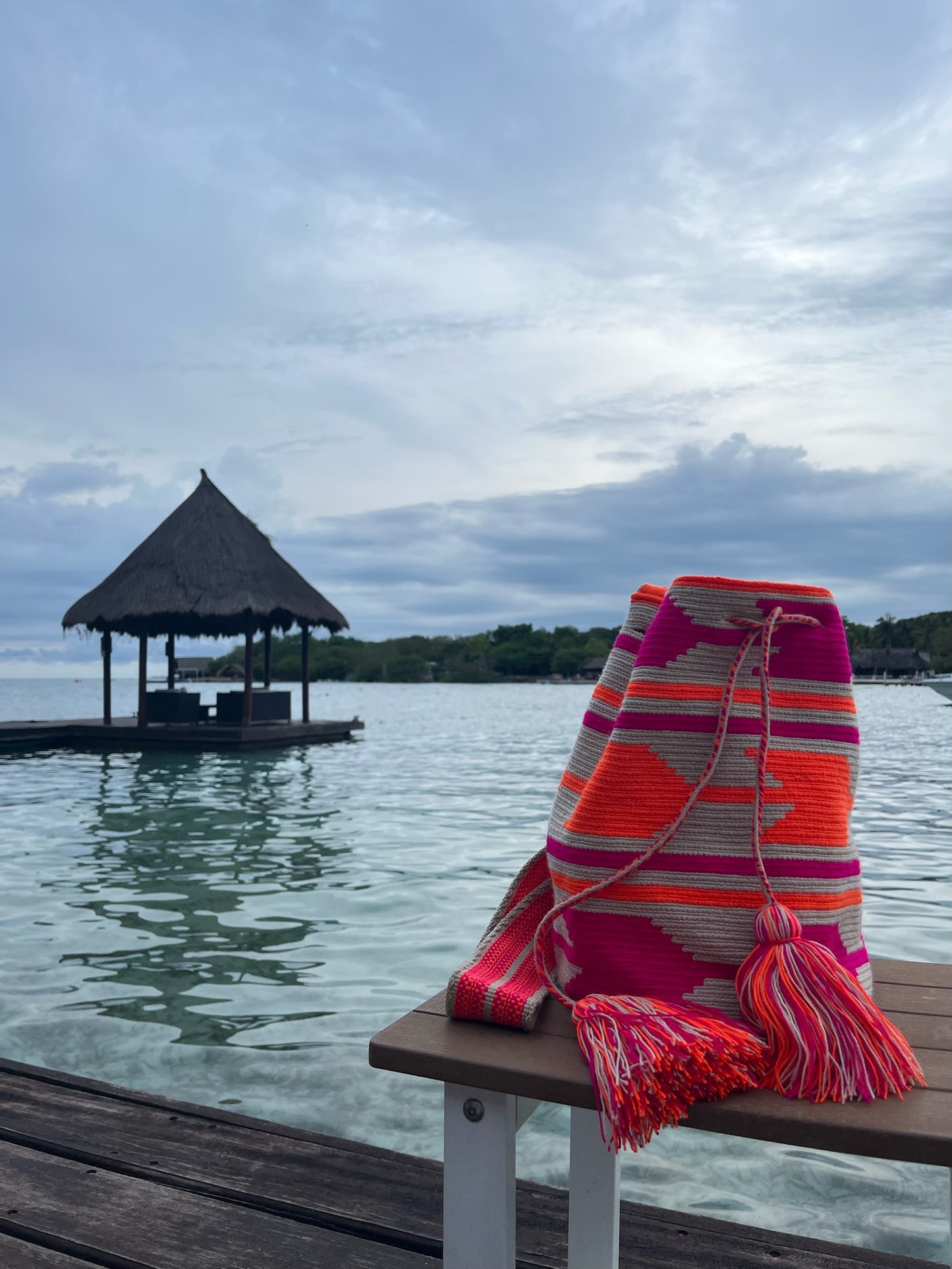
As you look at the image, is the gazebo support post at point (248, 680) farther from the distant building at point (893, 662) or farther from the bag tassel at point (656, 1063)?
the distant building at point (893, 662)

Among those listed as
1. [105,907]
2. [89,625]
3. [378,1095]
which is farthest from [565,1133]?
[89,625]

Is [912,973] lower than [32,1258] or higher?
higher

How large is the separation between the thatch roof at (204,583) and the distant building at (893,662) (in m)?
48.5

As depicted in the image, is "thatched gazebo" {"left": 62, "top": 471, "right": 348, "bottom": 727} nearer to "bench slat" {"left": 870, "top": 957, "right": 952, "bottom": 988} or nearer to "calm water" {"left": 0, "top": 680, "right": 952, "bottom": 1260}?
"calm water" {"left": 0, "top": 680, "right": 952, "bottom": 1260}

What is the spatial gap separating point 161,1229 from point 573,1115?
0.80 m

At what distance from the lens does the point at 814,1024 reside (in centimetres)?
114

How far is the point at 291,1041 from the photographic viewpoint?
3.45 metres


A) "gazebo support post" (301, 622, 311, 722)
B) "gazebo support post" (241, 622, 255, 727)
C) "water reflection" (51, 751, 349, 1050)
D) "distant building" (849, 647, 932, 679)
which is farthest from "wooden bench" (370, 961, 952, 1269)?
"distant building" (849, 647, 932, 679)

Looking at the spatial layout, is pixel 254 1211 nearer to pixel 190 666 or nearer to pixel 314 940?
pixel 314 940

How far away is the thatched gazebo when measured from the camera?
1597 cm

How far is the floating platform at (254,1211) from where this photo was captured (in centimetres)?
165

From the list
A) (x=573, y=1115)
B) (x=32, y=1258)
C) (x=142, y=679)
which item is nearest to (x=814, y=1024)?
(x=573, y=1115)

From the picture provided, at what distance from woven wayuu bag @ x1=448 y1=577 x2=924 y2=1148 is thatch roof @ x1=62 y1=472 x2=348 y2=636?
48.4 ft

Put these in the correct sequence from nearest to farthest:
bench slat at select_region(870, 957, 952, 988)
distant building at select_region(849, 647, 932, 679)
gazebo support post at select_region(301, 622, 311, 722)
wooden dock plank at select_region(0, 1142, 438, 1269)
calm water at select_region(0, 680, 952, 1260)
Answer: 1. bench slat at select_region(870, 957, 952, 988)
2. wooden dock plank at select_region(0, 1142, 438, 1269)
3. calm water at select_region(0, 680, 952, 1260)
4. gazebo support post at select_region(301, 622, 311, 722)
5. distant building at select_region(849, 647, 932, 679)
